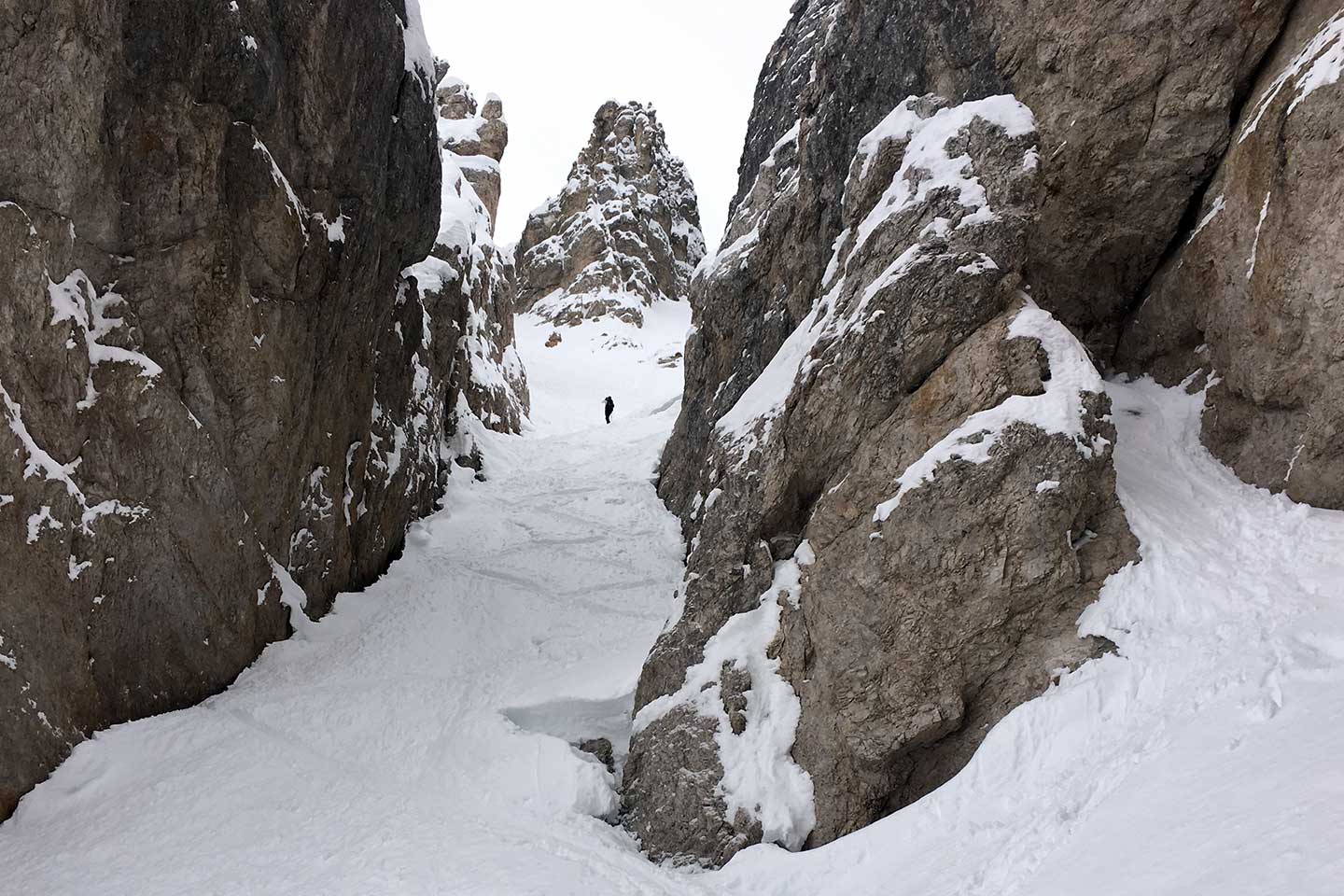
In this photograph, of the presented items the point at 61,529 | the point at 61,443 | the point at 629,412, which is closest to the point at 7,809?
the point at 61,529

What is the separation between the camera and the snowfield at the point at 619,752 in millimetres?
6699

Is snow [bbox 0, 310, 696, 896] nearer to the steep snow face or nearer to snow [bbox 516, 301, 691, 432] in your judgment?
the steep snow face

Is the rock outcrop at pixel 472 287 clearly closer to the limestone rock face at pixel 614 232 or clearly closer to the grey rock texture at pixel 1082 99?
the grey rock texture at pixel 1082 99

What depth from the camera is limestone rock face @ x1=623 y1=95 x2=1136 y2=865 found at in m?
9.92

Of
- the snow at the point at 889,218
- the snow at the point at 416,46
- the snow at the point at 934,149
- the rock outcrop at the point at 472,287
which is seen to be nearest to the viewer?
the snow at the point at 889,218

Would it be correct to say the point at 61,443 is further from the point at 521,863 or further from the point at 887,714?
the point at 887,714

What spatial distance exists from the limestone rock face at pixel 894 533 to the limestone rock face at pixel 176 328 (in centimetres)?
834

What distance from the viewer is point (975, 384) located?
11.0 meters

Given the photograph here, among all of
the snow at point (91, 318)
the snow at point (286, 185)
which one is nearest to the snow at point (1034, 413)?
the snow at point (91, 318)

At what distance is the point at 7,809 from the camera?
34.1 ft

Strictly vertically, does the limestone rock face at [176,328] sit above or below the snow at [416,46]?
below

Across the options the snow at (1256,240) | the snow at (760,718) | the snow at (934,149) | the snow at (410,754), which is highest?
the snow at (934,149)

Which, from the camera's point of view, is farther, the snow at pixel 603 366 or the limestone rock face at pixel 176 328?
the snow at pixel 603 366

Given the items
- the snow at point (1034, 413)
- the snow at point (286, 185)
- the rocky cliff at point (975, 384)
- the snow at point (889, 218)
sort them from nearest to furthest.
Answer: the rocky cliff at point (975, 384)
the snow at point (1034, 413)
the snow at point (889, 218)
the snow at point (286, 185)
